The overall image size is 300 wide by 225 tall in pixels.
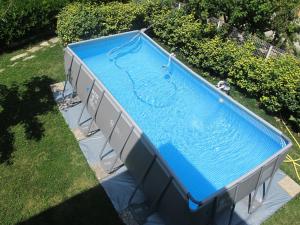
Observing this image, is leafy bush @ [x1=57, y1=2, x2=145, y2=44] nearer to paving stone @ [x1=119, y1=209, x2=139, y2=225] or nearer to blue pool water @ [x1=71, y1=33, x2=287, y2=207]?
blue pool water @ [x1=71, y1=33, x2=287, y2=207]

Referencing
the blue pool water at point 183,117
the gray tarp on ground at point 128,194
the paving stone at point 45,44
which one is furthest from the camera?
the paving stone at point 45,44

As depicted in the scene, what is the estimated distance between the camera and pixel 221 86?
9.60 meters

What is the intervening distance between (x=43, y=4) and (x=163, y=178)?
10.4m

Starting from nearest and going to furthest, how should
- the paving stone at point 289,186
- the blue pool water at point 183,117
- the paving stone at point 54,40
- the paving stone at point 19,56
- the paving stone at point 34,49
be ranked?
1. the paving stone at point 289,186
2. the blue pool water at point 183,117
3. the paving stone at point 19,56
4. the paving stone at point 34,49
5. the paving stone at point 54,40

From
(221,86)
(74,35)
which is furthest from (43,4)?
(221,86)

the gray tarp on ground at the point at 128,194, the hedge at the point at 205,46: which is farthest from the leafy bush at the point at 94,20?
the gray tarp on ground at the point at 128,194

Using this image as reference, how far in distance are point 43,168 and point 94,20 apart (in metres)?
6.24

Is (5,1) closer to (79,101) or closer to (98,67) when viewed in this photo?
(98,67)

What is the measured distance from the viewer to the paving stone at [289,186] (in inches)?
315

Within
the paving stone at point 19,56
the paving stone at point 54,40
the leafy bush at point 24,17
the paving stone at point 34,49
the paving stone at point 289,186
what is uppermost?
the paving stone at point 289,186

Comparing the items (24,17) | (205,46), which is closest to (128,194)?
(205,46)

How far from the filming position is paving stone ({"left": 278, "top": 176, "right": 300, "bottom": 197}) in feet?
26.2

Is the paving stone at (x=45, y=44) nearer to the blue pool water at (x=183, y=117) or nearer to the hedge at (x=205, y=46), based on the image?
the hedge at (x=205, y=46)

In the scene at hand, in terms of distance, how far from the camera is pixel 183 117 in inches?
388
